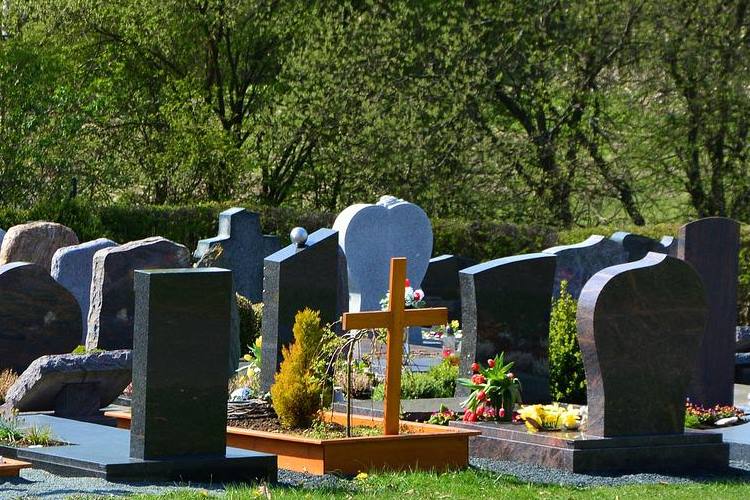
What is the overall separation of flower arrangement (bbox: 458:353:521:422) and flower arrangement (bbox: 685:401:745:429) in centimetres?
159

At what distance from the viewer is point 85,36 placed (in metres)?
29.2

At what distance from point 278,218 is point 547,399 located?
12.3m

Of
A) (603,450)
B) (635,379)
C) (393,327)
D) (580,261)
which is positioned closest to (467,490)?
(393,327)

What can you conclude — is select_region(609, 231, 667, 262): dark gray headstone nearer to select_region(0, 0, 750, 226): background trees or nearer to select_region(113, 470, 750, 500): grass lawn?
select_region(113, 470, 750, 500): grass lawn

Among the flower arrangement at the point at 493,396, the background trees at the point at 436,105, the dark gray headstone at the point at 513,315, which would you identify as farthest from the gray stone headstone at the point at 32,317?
the background trees at the point at 436,105

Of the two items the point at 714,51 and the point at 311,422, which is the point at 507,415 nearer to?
the point at 311,422

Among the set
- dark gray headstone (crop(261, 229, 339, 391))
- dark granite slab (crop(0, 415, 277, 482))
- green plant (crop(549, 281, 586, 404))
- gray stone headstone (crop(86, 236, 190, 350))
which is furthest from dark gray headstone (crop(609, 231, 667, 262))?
dark granite slab (crop(0, 415, 277, 482))

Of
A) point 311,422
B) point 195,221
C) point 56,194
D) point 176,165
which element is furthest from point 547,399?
point 176,165

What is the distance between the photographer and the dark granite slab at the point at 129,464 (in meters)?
8.62

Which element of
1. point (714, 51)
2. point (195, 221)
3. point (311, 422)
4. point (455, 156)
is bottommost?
point (311, 422)

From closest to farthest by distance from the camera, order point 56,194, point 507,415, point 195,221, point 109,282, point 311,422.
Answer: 1. point 311,422
2. point 507,415
3. point 109,282
4. point 195,221
5. point 56,194

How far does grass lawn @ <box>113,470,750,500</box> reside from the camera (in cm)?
841

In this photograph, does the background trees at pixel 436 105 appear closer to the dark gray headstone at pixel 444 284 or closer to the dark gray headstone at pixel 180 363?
the dark gray headstone at pixel 444 284

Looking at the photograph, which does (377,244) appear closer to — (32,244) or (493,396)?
(32,244)
